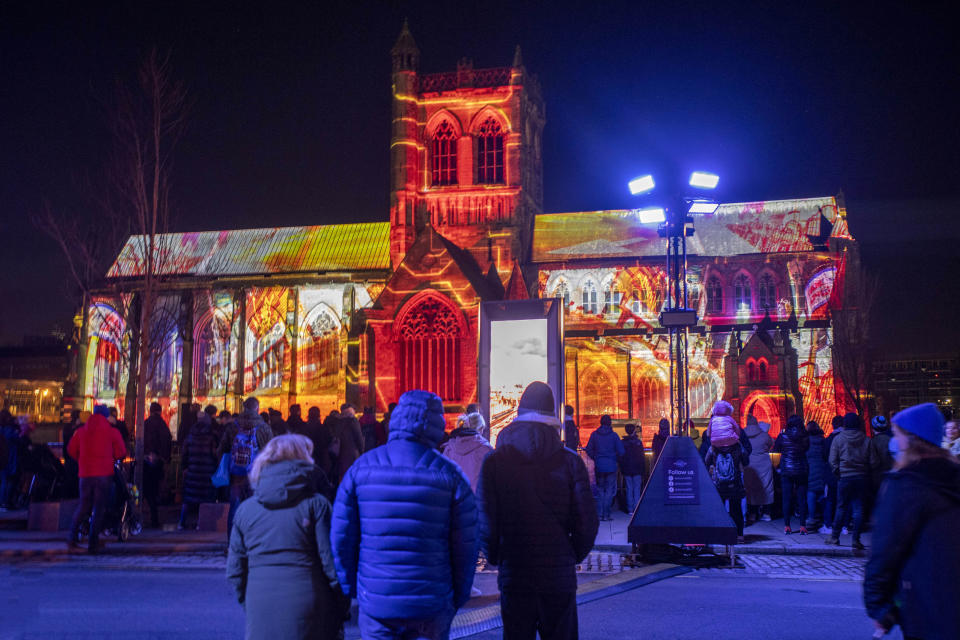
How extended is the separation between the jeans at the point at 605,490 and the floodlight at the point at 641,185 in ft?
17.5

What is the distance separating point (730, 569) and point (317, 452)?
7.28m

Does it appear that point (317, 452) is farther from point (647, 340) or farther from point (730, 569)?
point (647, 340)

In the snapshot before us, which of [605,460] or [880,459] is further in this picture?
[605,460]

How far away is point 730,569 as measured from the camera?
1048 centimetres

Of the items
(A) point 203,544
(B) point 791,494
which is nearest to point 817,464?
(B) point 791,494

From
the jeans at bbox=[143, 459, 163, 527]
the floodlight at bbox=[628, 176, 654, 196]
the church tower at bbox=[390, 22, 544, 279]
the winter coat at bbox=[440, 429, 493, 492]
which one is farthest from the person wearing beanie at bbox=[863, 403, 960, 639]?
the church tower at bbox=[390, 22, 544, 279]

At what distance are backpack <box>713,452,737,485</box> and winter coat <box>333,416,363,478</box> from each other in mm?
5293

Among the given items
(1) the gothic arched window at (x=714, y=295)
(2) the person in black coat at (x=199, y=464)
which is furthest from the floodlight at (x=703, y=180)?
(1) the gothic arched window at (x=714, y=295)

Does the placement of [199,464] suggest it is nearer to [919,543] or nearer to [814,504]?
[814,504]

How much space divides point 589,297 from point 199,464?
97.0ft

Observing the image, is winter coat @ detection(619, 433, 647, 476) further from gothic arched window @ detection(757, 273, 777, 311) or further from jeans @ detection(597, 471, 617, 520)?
gothic arched window @ detection(757, 273, 777, 311)

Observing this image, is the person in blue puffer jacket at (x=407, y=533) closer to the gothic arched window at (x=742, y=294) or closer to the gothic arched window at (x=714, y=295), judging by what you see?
the gothic arched window at (x=714, y=295)

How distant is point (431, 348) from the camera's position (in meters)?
34.7

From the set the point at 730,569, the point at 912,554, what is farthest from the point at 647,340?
the point at 912,554
